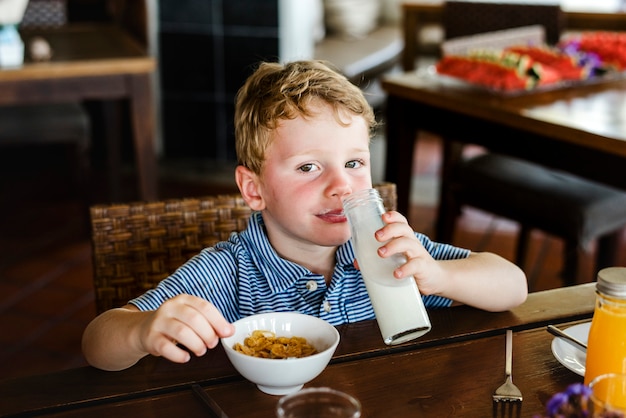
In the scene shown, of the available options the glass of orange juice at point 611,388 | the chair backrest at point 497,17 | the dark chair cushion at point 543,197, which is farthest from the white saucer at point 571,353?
the chair backrest at point 497,17

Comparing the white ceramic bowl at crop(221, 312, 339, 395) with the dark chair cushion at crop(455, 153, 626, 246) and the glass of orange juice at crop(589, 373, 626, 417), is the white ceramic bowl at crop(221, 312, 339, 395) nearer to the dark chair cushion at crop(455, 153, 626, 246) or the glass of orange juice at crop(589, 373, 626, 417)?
the glass of orange juice at crop(589, 373, 626, 417)

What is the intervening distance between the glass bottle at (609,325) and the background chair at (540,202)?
4.81 ft

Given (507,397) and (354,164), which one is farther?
(354,164)

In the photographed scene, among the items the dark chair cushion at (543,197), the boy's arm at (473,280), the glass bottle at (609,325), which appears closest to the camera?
the glass bottle at (609,325)

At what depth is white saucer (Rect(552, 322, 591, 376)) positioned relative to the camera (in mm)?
980

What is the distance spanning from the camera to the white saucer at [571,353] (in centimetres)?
98

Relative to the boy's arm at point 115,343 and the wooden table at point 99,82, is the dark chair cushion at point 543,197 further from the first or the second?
the boy's arm at point 115,343

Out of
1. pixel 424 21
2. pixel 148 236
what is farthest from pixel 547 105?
pixel 424 21

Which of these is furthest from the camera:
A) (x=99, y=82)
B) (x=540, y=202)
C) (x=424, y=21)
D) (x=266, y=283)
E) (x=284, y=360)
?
(x=424, y=21)

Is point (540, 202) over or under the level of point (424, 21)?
under

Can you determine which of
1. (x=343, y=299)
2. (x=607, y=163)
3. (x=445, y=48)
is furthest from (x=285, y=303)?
(x=445, y=48)

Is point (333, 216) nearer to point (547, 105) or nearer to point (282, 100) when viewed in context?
point (282, 100)

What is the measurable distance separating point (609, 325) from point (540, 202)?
5.11ft

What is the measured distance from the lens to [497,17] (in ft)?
10.4
